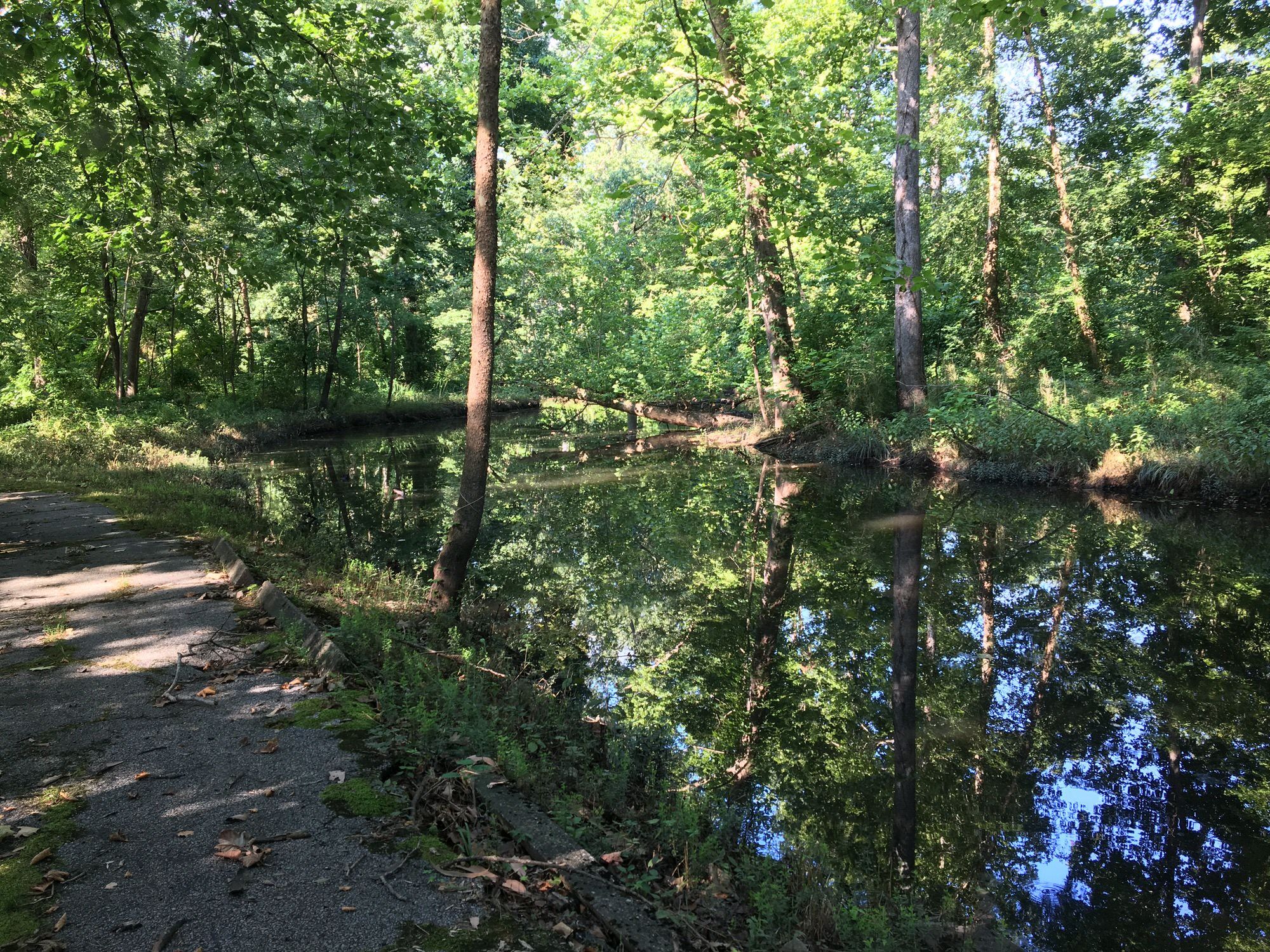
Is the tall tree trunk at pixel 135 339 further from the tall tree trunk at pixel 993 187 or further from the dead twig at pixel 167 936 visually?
the tall tree trunk at pixel 993 187

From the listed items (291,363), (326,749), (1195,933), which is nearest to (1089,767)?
(1195,933)

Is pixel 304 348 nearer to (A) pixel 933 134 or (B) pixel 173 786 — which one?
(A) pixel 933 134

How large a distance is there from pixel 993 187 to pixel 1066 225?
2.51 meters

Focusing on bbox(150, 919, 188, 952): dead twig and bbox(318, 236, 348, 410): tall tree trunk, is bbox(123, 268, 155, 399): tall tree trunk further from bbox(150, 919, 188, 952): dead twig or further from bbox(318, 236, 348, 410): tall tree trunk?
bbox(150, 919, 188, 952): dead twig

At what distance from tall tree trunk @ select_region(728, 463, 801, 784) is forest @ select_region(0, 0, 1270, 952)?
0.20 ft

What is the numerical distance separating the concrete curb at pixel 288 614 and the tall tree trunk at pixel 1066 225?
17778 millimetres

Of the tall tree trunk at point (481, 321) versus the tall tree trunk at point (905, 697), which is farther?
the tall tree trunk at point (481, 321)

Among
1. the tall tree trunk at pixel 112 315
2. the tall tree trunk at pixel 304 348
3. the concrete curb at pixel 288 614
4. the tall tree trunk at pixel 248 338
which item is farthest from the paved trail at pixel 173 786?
the tall tree trunk at pixel 248 338

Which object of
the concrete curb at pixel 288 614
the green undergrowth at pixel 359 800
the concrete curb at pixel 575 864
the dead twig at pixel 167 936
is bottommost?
the concrete curb at pixel 575 864

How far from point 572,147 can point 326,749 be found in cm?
1148

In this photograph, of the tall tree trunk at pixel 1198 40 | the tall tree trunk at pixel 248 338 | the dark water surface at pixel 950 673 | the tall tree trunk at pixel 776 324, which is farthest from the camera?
the tall tree trunk at pixel 248 338

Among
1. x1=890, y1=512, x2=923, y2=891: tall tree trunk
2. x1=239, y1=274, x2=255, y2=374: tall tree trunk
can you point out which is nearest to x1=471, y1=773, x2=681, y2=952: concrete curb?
x1=890, y1=512, x2=923, y2=891: tall tree trunk

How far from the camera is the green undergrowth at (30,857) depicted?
2.55 metres

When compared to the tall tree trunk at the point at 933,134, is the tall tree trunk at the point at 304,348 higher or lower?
lower
